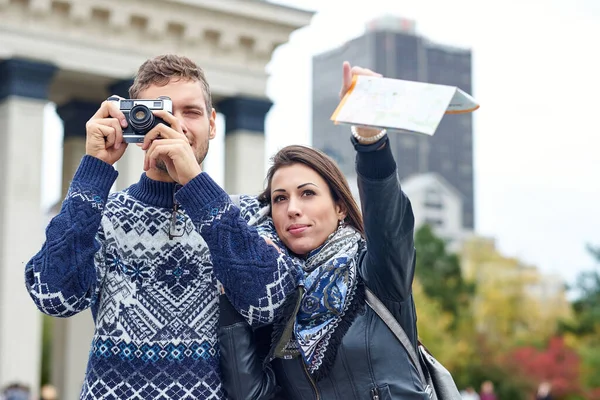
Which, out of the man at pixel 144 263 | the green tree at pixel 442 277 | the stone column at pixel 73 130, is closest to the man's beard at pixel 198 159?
the man at pixel 144 263

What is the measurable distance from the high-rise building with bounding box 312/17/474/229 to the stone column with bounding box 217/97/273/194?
5056 inches

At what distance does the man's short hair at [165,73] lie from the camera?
161 inches

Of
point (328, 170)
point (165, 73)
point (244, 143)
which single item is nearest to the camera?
point (165, 73)

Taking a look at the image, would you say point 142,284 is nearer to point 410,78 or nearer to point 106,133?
point 106,133

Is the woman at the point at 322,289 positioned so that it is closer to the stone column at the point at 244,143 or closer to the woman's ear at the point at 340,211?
the woman's ear at the point at 340,211

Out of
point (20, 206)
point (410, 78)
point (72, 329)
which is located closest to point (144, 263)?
point (20, 206)

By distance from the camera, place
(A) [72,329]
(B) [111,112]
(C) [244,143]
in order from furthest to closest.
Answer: (C) [244,143] < (A) [72,329] < (B) [111,112]

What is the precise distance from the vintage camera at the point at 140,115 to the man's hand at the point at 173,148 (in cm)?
2

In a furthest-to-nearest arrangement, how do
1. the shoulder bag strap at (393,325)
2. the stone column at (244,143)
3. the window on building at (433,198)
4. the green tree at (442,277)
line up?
the window on building at (433,198)
the green tree at (442,277)
the stone column at (244,143)
the shoulder bag strap at (393,325)

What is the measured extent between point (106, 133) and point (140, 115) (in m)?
0.18

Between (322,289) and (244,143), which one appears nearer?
(322,289)

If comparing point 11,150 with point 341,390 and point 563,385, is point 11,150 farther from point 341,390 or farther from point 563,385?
point 563,385

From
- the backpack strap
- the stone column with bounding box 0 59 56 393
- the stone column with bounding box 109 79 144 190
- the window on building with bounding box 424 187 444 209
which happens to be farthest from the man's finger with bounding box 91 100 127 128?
the window on building with bounding box 424 187 444 209

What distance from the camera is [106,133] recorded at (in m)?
3.90
